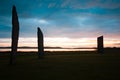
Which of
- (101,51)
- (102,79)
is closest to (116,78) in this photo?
(102,79)

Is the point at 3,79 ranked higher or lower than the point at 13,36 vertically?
lower

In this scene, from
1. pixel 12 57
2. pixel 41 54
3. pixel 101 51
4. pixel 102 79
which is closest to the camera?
pixel 102 79

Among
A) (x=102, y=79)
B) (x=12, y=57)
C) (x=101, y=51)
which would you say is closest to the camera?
(x=102, y=79)

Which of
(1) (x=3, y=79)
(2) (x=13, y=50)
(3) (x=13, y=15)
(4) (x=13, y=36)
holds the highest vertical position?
(3) (x=13, y=15)

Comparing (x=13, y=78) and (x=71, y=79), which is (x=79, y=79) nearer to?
(x=71, y=79)

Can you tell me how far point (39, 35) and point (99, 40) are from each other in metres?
11.8

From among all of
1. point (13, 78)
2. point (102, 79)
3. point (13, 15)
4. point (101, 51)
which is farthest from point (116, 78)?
point (101, 51)

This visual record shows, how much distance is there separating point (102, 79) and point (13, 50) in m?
7.54

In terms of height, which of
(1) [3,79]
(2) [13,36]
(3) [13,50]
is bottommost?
(1) [3,79]

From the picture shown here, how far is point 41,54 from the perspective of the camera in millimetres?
17781

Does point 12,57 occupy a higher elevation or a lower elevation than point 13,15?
lower

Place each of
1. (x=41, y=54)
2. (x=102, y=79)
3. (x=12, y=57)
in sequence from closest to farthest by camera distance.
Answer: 1. (x=102, y=79)
2. (x=12, y=57)
3. (x=41, y=54)

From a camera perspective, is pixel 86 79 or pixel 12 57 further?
pixel 12 57

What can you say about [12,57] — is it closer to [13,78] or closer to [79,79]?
[13,78]
